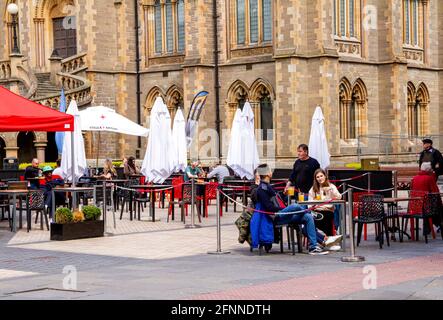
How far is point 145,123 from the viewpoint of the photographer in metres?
45.4

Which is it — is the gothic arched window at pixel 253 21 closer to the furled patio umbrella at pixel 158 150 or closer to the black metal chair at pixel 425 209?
the furled patio umbrella at pixel 158 150

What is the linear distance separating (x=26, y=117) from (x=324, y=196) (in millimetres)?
6593

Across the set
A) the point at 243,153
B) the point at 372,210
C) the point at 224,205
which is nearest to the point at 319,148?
the point at 243,153

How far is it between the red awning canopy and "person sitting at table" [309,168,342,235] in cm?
600

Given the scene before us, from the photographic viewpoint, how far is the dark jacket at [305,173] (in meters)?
18.7

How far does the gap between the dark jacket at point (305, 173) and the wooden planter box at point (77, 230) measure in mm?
4455

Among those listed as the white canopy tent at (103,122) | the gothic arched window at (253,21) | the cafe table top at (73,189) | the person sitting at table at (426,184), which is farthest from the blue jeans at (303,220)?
the gothic arched window at (253,21)

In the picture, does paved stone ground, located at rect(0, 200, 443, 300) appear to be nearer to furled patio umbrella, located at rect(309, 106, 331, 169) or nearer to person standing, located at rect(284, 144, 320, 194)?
person standing, located at rect(284, 144, 320, 194)

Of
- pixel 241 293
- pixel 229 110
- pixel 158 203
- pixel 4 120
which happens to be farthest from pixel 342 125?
pixel 241 293

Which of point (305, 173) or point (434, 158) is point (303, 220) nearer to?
point (305, 173)

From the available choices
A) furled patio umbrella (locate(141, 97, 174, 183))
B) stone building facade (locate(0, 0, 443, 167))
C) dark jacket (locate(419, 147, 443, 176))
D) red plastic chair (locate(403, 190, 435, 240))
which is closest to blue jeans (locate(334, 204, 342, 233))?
red plastic chair (locate(403, 190, 435, 240))

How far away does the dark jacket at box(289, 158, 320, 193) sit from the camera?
18.7 m

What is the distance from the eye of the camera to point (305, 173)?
18.7 metres

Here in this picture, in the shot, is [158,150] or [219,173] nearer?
[158,150]
